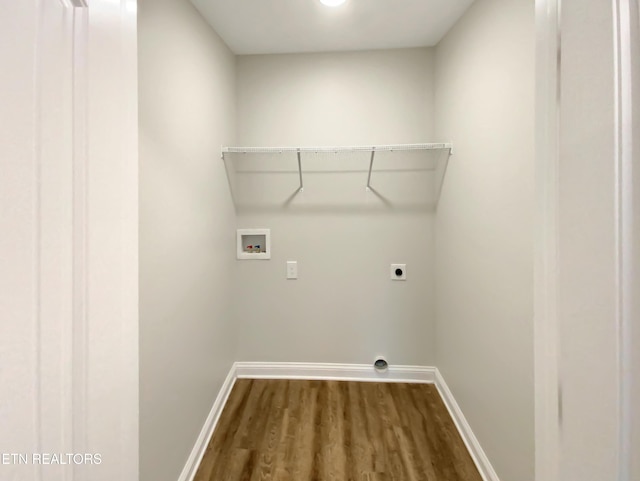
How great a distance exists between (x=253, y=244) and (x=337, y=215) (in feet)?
2.39

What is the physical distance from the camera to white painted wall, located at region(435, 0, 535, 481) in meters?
1.14

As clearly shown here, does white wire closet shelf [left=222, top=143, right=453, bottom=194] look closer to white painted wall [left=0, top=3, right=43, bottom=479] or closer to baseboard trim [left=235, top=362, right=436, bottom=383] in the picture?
baseboard trim [left=235, top=362, right=436, bottom=383]

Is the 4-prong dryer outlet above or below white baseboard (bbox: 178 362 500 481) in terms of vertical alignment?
above

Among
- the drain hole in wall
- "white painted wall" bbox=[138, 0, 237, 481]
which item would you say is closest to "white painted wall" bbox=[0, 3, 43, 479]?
"white painted wall" bbox=[138, 0, 237, 481]

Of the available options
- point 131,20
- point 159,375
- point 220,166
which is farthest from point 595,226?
point 220,166

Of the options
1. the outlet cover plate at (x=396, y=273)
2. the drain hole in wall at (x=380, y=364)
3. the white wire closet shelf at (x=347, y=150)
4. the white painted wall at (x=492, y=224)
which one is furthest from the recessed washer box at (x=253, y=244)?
the white painted wall at (x=492, y=224)

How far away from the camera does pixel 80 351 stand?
0.44m

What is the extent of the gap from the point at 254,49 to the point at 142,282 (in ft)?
6.20

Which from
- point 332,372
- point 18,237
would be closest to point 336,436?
point 332,372

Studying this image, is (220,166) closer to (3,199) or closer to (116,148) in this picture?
(116,148)

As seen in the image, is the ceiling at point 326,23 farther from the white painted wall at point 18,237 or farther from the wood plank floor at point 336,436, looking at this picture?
the wood plank floor at point 336,436

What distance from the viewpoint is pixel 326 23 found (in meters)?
1.73

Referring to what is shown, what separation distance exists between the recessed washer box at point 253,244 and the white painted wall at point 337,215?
2.1 inches

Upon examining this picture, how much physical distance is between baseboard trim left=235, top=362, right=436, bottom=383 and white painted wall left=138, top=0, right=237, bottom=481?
40 cm
